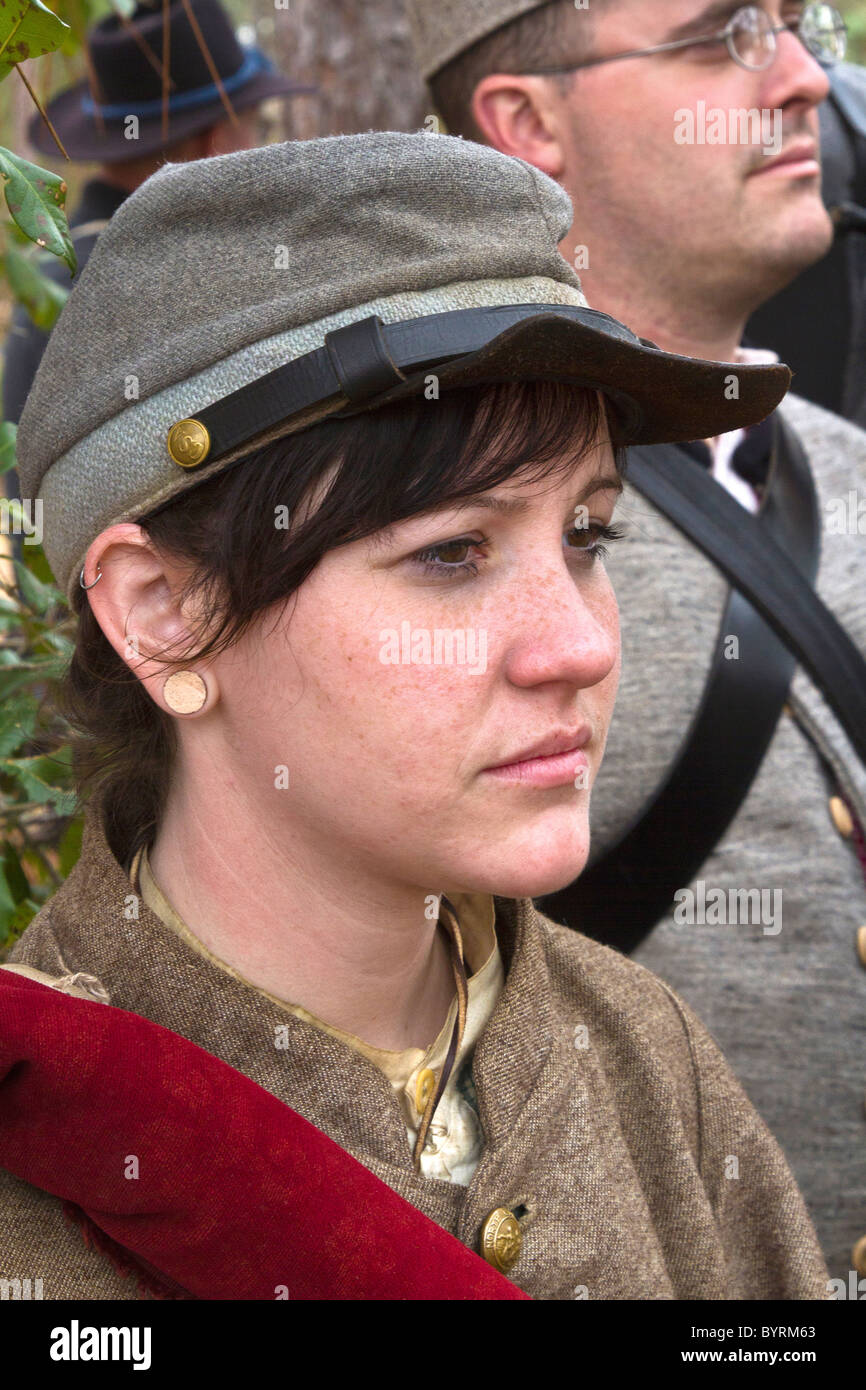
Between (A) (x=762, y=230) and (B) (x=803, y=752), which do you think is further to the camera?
(A) (x=762, y=230)

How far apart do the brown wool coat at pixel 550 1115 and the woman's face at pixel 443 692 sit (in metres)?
0.25

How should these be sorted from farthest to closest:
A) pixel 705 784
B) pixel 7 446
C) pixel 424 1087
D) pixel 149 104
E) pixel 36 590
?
1. pixel 149 104
2. pixel 705 784
3. pixel 36 590
4. pixel 7 446
5. pixel 424 1087

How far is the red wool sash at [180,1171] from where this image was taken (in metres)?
1.39

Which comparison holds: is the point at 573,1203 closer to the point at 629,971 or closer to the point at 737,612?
the point at 629,971

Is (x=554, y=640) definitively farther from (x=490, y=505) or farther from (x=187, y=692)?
(x=187, y=692)

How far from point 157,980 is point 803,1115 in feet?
4.56

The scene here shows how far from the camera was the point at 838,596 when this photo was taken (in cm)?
277

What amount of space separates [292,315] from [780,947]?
1.53 metres

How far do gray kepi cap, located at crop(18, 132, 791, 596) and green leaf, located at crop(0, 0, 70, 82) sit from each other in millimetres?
179

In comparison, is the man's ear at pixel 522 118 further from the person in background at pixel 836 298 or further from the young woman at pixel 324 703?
the young woman at pixel 324 703

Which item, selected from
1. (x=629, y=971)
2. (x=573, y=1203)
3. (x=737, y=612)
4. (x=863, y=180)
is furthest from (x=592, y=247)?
(x=573, y=1203)

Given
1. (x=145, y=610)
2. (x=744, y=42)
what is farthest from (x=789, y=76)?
(x=145, y=610)

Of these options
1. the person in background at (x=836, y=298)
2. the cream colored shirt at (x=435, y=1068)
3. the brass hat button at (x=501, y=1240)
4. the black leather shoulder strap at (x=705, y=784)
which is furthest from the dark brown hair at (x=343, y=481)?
the person in background at (x=836, y=298)

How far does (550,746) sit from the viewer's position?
1.57 meters
